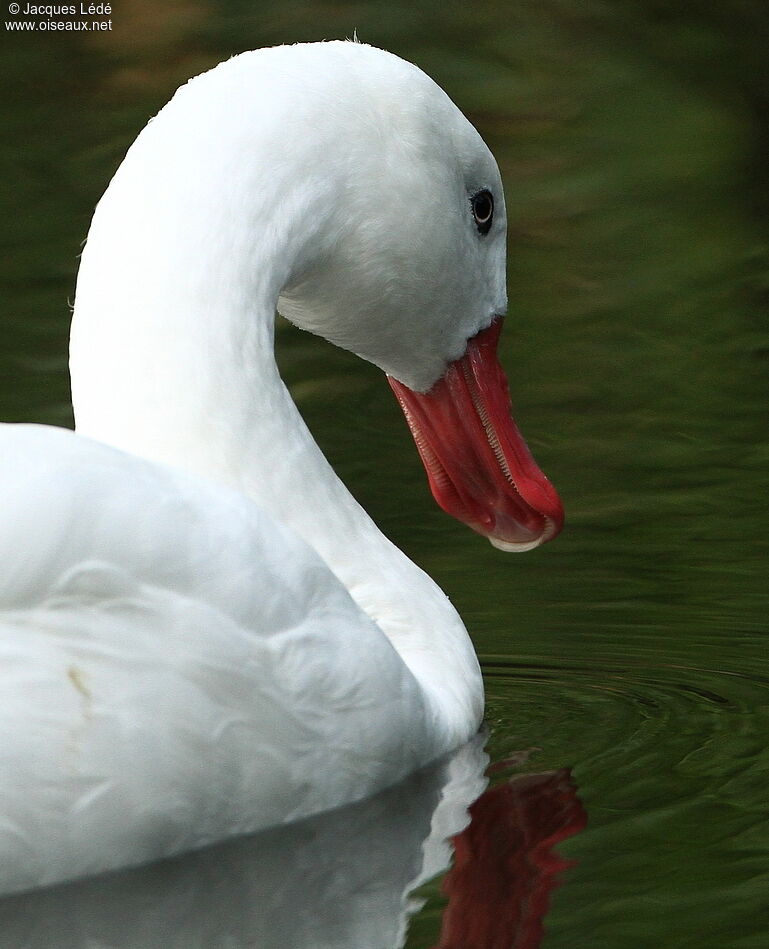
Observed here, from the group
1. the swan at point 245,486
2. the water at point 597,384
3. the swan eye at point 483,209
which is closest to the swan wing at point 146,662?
the swan at point 245,486

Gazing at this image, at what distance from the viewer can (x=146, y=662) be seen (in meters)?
3.54

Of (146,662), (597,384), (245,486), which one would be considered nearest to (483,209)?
(245,486)

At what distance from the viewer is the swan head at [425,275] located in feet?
14.4

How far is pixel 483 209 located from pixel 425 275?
23 cm

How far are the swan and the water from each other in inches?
9.8

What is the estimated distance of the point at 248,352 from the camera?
13.7 feet

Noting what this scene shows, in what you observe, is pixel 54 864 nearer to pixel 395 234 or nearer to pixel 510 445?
pixel 395 234

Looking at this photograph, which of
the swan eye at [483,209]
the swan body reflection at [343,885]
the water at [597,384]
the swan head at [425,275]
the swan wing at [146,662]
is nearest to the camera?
the swan wing at [146,662]

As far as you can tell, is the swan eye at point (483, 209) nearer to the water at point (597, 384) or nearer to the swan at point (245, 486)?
the swan at point (245, 486)

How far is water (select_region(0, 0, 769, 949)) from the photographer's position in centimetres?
396

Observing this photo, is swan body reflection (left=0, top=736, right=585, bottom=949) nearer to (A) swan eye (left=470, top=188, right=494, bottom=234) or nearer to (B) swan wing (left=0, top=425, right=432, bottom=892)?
(B) swan wing (left=0, top=425, right=432, bottom=892)

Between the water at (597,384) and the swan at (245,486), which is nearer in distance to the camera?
the swan at (245,486)

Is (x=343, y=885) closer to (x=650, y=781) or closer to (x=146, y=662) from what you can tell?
(x=146, y=662)

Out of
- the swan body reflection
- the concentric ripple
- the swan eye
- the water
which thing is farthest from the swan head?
the swan body reflection
